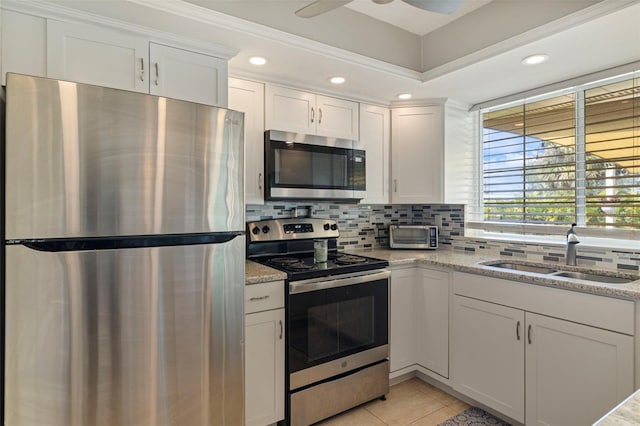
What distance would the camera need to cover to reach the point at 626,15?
1614mm

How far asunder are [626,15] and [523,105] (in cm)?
118

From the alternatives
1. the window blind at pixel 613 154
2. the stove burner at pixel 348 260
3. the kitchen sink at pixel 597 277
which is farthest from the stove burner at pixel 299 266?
the window blind at pixel 613 154

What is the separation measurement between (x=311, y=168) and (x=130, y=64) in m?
1.20

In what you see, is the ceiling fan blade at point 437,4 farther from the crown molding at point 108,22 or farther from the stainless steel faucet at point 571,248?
the stainless steel faucet at point 571,248

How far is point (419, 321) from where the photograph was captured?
261cm

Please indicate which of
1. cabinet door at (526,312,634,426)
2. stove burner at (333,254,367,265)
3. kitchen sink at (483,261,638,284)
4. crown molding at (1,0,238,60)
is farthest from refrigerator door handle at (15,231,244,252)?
kitchen sink at (483,261,638,284)

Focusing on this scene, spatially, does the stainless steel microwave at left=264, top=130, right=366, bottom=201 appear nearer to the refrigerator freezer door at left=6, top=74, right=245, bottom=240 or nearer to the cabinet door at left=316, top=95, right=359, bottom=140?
the cabinet door at left=316, top=95, right=359, bottom=140

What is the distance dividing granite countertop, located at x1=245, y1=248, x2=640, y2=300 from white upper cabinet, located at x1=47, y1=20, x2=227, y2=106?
3.28 ft

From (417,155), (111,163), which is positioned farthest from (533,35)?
(111,163)

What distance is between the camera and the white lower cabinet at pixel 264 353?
6.16ft

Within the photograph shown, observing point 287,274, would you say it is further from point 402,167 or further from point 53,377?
point 402,167

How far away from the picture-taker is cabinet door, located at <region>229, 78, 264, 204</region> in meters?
2.26

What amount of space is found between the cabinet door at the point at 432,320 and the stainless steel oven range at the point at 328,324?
0.34 meters

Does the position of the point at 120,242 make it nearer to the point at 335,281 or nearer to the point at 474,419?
the point at 335,281
